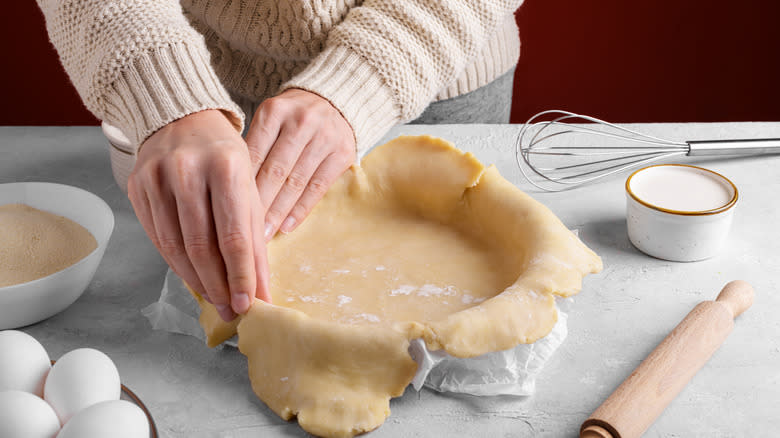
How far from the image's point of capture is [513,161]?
1.28 meters

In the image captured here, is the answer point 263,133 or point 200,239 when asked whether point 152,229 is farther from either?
point 263,133

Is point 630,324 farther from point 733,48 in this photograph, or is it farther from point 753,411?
point 733,48

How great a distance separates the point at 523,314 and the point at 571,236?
0.20 meters

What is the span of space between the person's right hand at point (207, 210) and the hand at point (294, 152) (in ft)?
0.29

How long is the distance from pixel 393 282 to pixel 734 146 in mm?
720

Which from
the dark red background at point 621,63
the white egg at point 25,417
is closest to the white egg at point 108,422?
the white egg at point 25,417

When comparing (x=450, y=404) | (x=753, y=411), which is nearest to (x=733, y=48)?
(x=753, y=411)

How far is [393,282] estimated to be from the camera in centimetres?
90

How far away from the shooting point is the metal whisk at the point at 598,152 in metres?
1.22

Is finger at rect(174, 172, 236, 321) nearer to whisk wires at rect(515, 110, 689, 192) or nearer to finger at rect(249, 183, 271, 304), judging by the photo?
finger at rect(249, 183, 271, 304)

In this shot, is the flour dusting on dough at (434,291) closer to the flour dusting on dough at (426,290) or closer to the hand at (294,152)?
the flour dusting on dough at (426,290)

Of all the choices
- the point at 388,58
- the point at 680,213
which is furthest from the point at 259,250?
the point at 680,213

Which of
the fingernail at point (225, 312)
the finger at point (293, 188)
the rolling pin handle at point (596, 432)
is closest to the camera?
the rolling pin handle at point (596, 432)

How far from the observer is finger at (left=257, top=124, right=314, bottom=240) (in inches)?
35.4
